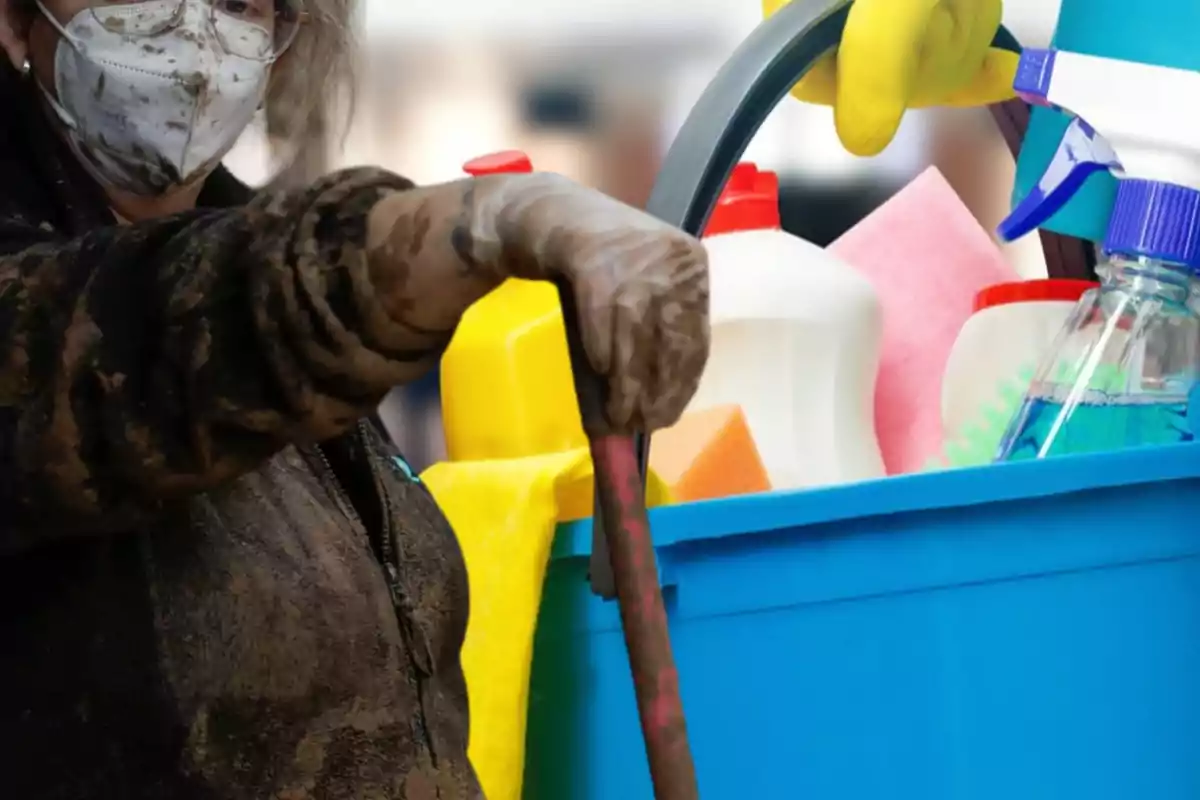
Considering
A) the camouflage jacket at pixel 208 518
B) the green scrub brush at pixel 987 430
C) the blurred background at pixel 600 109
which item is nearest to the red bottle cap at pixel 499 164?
the camouflage jacket at pixel 208 518

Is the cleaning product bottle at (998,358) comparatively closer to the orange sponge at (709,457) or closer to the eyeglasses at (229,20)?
the orange sponge at (709,457)

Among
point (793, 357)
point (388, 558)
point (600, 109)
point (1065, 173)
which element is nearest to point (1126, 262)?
point (1065, 173)

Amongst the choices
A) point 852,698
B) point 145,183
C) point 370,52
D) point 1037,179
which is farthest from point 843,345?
point 370,52

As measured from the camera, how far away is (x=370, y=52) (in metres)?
0.98

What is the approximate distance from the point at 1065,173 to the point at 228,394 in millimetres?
383

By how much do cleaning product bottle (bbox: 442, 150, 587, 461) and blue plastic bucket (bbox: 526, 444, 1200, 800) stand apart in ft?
0.51

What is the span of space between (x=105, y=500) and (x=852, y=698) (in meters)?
0.27

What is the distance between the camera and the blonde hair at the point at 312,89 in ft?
1.76

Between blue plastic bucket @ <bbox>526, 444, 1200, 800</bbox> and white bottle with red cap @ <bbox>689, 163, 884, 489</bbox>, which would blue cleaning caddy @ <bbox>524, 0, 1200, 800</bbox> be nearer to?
blue plastic bucket @ <bbox>526, 444, 1200, 800</bbox>

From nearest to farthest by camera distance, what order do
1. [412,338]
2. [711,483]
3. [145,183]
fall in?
[412,338], [145,183], [711,483]

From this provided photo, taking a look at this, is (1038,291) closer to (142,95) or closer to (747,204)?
(747,204)

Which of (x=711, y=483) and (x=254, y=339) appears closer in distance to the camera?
(x=254, y=339)

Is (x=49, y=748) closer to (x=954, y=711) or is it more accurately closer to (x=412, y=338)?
(x=412, y=338)

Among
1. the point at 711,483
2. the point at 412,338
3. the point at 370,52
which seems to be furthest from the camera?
the point at 370,52
